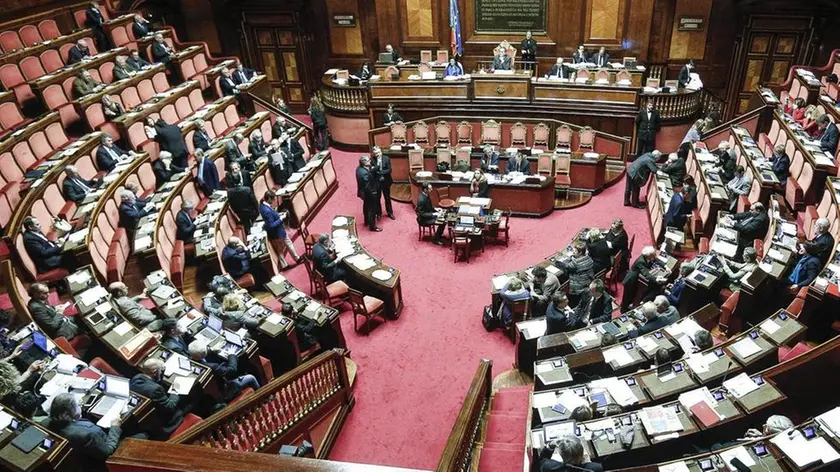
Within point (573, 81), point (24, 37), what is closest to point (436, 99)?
point (573, 81)

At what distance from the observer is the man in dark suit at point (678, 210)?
8714 millimetres

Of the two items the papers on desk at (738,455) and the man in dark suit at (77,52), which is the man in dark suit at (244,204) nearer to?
the man in dark suit at (77,52)

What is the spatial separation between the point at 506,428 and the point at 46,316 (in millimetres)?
5113

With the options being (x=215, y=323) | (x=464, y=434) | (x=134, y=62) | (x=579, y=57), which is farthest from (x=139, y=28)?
(x=464, y=434)

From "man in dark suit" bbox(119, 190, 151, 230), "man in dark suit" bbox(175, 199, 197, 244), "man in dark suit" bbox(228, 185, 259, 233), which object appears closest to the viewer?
"man in dark suit" bbox(119, 190, 151, 230)

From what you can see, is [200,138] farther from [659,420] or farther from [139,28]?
[659,420]

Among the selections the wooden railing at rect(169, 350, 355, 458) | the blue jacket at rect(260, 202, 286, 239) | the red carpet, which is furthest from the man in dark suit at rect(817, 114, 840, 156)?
the blue jacket at rect(260, 202, 286, 239)

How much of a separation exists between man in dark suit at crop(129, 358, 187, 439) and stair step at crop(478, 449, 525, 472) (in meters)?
2.91

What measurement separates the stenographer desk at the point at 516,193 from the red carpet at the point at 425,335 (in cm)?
22

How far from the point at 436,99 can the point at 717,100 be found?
721 centimetres

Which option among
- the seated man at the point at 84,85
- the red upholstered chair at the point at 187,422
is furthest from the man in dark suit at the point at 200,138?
the red upholstered chair at the point at 187,422

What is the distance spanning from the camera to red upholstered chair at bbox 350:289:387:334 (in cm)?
763

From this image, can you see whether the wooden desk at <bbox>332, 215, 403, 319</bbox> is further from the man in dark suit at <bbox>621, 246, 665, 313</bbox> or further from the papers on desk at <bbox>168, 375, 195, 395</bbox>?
the man in dark suit at <bbox>621, 246, 665, 313</bbox>

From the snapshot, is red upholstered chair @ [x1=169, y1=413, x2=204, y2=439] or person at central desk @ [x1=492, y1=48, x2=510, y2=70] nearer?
red upholstered chair @ [x1=169, y1=413, x2=204, y2=439]
